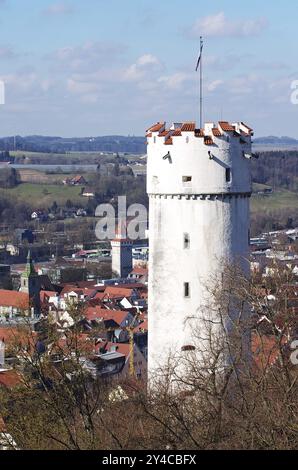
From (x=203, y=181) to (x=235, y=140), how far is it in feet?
3.17

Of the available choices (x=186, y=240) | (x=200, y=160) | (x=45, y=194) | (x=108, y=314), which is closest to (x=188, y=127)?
(x=200, y=160)

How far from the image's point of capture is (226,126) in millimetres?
17188

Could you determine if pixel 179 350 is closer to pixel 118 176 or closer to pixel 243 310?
pixel 243 310

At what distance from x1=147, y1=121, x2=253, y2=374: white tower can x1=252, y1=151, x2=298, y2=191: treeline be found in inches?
6164

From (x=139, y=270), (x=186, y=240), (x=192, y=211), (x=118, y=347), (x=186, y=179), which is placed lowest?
(x=139, y=270)

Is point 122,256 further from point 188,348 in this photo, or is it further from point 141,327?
point 188,348

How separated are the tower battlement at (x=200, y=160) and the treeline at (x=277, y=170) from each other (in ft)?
514

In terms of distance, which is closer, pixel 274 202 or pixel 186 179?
pixel 186 179

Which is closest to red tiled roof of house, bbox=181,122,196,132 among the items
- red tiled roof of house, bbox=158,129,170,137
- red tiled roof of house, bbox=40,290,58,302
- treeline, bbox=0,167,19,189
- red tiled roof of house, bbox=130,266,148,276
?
red tiled roof of house, bbox=158,129,170,137

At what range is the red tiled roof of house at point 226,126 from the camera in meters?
17.1

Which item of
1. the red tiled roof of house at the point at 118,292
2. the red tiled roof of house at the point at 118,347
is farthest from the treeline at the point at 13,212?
the red tiled roof of house at the point at 118,347

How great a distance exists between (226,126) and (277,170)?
171 metres

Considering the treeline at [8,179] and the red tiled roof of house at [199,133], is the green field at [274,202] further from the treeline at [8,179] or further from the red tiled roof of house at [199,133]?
the red tiled roof of house at [199,133]

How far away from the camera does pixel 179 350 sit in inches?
681
